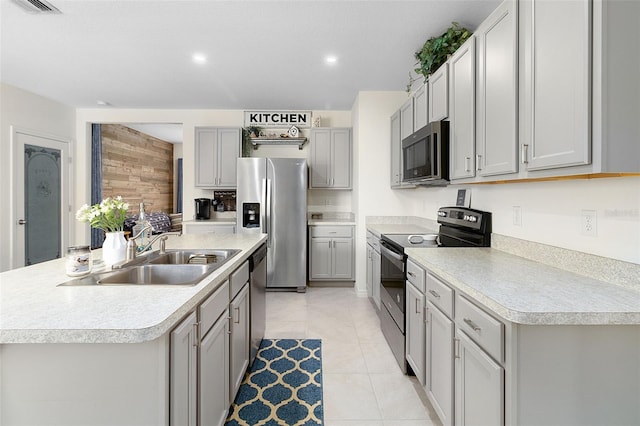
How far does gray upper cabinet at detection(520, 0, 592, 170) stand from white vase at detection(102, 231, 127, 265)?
206 cm

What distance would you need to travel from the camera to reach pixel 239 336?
189cm

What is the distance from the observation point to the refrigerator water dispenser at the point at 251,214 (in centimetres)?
416

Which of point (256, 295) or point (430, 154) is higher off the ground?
point (430, 154)

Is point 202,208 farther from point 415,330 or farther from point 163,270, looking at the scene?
point 415,330

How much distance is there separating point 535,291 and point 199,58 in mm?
3267

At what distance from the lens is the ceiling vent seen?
2.14 meters

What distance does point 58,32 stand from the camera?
8.44 feet

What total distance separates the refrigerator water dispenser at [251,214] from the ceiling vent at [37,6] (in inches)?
99.5

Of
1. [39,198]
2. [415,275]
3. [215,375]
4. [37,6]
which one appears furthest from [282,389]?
[39,198]

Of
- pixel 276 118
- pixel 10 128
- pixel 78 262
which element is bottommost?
pixel 78 262

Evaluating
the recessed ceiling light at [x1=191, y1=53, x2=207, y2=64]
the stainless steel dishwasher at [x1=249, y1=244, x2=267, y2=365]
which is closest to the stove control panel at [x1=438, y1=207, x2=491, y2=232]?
the stainless steel dishwasher at [x1=249, y1=244, x2=267, y2=365]

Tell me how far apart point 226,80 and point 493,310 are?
3.54 meters

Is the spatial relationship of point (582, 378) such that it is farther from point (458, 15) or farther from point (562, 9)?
point (458, 15)

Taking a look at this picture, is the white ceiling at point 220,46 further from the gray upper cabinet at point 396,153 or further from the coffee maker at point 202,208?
the coffee maker at point 202,208
